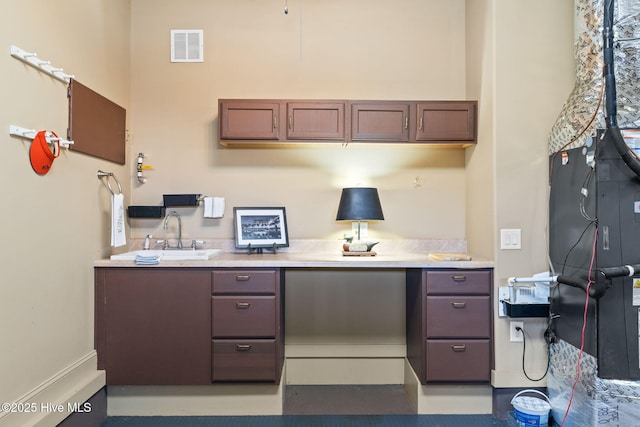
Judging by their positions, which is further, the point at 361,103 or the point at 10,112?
the point at 361,103

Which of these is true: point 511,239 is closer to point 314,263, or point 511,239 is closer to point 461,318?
point 461,318

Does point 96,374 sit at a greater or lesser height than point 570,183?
lesser

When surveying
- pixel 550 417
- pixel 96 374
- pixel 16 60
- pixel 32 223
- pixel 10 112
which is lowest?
pixel 550 417

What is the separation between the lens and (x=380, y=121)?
2.60 meters

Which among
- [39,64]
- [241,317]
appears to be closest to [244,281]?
[241,317]

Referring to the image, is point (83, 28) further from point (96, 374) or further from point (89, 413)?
point (89, 413)

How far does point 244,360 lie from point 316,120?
1.71 m

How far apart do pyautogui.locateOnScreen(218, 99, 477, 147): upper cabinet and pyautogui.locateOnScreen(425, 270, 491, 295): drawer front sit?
0.97 meters

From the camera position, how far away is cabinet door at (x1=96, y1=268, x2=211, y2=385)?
87.6 inches

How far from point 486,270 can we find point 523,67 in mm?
1332

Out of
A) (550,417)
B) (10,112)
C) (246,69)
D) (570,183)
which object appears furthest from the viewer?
(246,69)

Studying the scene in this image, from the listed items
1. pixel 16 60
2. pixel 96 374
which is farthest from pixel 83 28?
pixel 96 374

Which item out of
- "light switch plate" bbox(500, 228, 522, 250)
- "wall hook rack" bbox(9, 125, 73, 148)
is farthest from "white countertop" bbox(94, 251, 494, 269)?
"wall hook rack" bbox(9, 125, 73, 148)

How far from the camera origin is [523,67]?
2289mm
